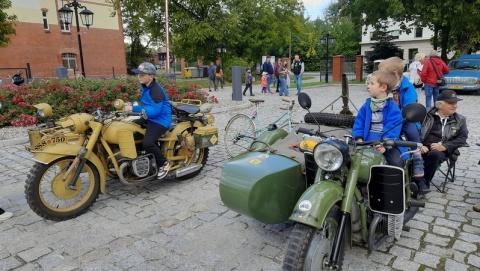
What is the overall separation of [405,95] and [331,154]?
2052 mm

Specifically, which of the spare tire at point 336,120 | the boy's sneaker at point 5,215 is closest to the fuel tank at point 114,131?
the boy's sneaker at point 5,215

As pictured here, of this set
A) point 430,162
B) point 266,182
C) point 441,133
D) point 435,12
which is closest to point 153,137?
point 266,182

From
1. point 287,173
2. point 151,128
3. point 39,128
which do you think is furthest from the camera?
point 151,128

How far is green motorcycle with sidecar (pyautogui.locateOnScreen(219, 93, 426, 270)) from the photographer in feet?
8.39

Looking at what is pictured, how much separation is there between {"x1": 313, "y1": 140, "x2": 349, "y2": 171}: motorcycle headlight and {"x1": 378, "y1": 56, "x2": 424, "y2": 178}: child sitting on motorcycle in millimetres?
1420

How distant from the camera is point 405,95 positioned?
4152 millimetres

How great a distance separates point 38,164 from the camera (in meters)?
3.95

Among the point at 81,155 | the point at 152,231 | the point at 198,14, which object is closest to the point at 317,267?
the point at 152,231

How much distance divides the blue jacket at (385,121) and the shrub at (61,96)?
741cm

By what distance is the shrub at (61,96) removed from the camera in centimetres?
934

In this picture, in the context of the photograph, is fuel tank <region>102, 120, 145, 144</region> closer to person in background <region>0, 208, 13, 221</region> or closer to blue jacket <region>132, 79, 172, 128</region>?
blue jacket <region>132, 79, 172, 128</region>

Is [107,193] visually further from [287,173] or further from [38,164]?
[287,173]

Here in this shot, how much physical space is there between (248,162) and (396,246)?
1669 mm

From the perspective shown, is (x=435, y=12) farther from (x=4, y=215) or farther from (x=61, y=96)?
(x=4, y=215)
